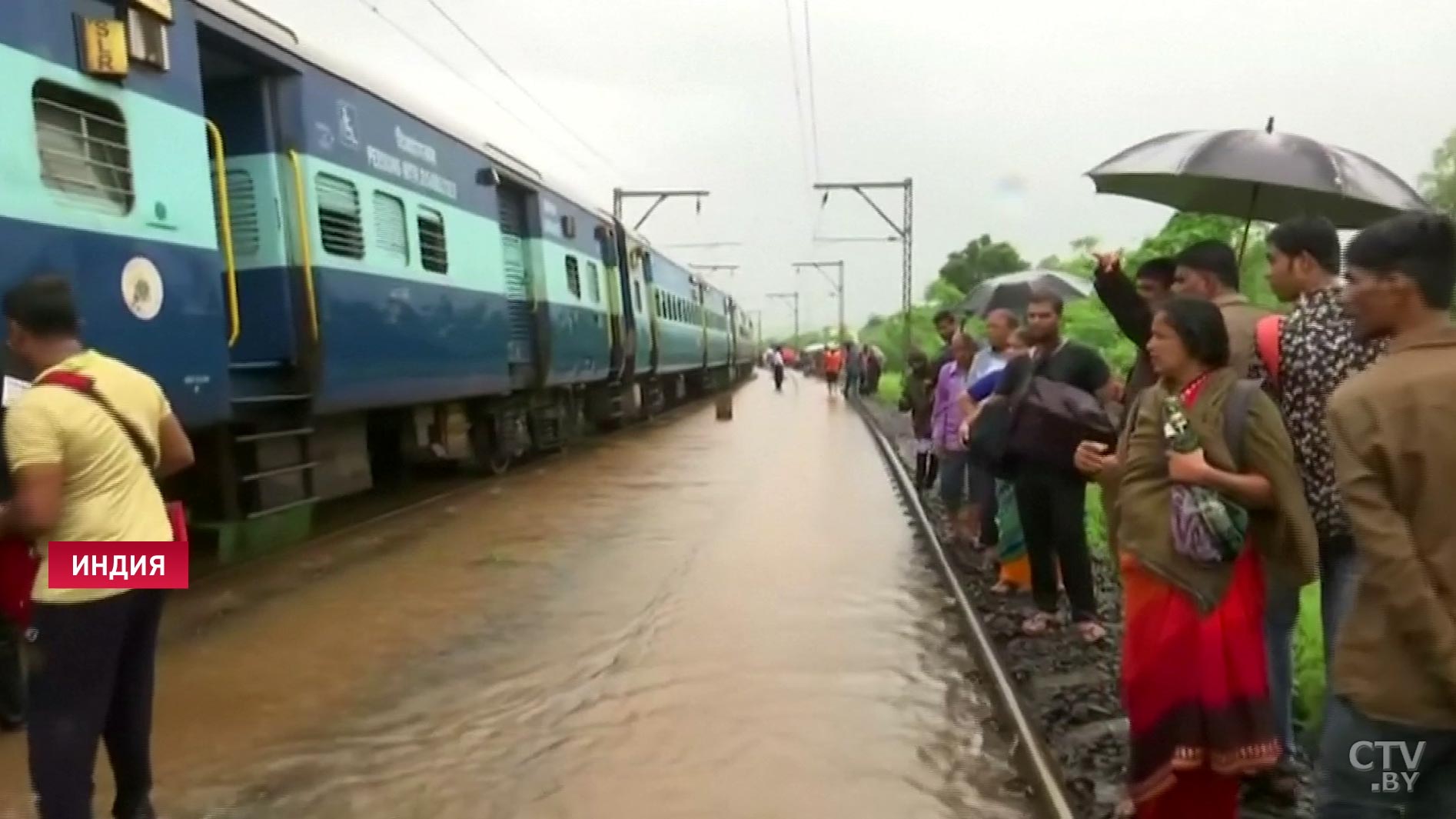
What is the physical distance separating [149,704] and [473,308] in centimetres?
844

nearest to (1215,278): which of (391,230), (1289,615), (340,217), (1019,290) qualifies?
(1289,615)

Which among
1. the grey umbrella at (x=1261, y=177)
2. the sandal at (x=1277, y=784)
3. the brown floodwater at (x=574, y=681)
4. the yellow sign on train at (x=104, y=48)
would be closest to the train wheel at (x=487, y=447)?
the brown floodwater at (x=574, y=681)

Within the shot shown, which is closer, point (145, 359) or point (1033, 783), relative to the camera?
point (1033, 783)

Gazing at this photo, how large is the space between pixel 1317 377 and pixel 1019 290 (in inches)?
209

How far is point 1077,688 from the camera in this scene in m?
5.84

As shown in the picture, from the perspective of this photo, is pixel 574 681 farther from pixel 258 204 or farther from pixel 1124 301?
pixel 258 204

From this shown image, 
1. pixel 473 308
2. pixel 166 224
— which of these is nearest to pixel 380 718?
pixel 166 224

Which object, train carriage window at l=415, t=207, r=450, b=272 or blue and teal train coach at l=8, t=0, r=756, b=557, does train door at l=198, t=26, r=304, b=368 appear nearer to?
blue and teal train coach at l=8, t=0, r=756, b=557

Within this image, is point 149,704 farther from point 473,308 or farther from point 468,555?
point 473,308

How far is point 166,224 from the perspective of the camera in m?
6.73

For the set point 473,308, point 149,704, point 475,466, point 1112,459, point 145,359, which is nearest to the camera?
point 149,704

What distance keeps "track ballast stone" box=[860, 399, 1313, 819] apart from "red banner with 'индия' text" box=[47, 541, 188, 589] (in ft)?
9.70

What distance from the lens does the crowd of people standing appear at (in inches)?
96.7

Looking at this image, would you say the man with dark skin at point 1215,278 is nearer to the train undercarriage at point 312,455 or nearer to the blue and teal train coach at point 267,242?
the blue and teal train coach at point 267,242
